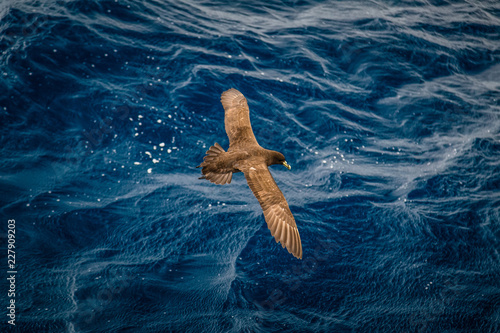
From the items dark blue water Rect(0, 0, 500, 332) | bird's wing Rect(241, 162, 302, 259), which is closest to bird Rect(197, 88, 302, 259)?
bird's wing Rect(241, 162, 302, 259)

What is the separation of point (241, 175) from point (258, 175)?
304 cm

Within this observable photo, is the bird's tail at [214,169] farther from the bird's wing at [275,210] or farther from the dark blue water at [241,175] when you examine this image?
the dark blue water at [241,175]

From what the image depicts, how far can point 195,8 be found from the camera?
12.6 meters

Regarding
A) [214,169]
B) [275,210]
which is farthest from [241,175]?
[275,210]

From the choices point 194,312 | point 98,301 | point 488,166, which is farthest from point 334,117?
point 98,301

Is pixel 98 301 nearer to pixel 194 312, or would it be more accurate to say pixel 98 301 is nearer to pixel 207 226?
pixel 194 312

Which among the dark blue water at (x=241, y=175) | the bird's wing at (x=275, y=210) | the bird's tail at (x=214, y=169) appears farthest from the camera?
the dark blue water at (x=241, y=175)

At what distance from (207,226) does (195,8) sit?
7.86 metres

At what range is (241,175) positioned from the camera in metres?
9.09

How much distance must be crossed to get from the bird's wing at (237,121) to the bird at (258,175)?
2 cm

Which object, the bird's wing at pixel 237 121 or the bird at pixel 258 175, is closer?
the bird at pixel 258 175

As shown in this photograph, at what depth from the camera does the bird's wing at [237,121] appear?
6.88 m

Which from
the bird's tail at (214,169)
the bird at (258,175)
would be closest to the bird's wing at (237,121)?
the bird at (258,175)

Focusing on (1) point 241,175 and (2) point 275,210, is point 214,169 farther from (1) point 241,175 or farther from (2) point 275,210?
(1) point 241,175
